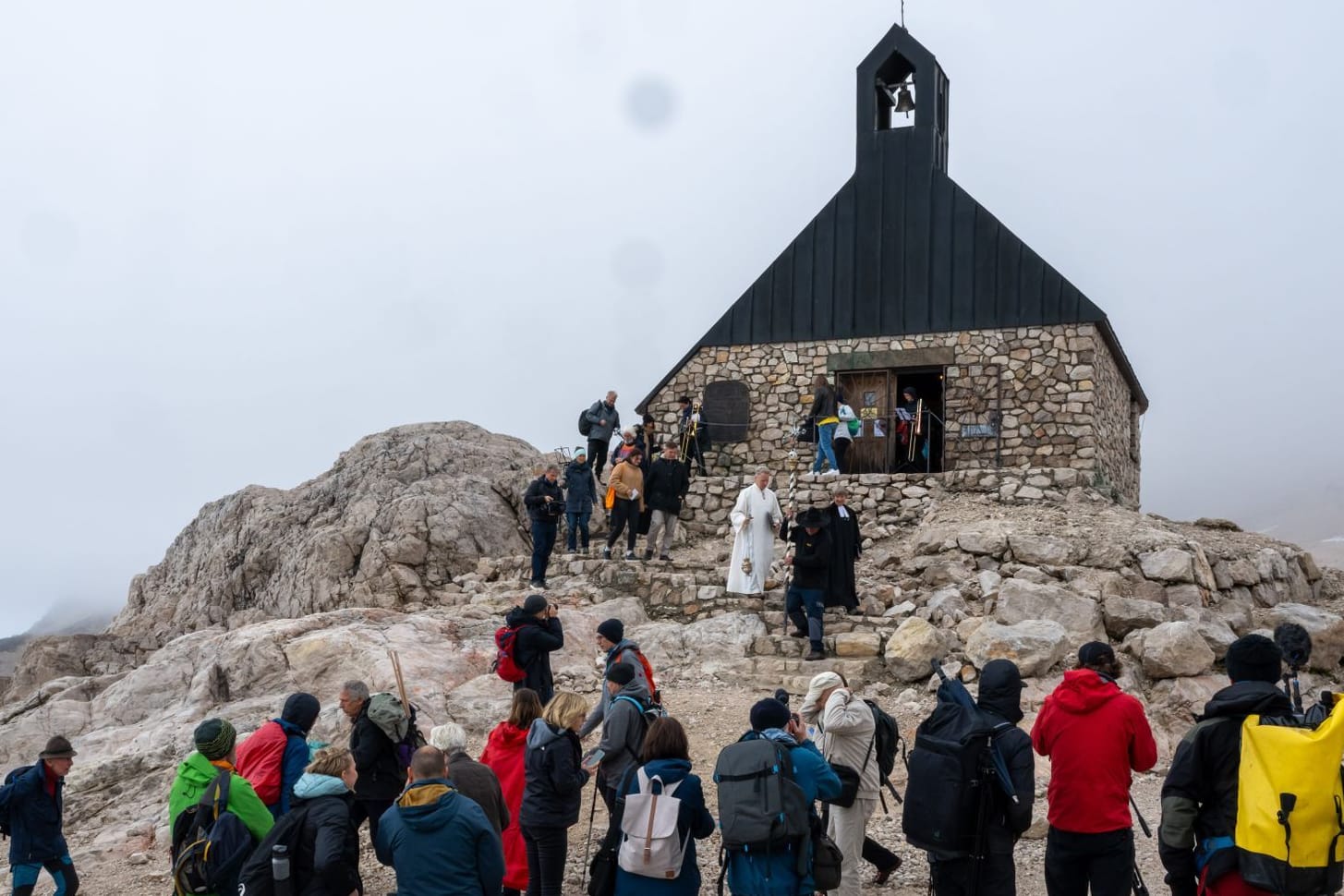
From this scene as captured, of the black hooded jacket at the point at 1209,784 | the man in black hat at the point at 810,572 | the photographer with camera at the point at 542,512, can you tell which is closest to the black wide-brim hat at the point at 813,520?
the man in black hat at the point at 810,572

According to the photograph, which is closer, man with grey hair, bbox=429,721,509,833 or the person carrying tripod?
the person carrying tripod

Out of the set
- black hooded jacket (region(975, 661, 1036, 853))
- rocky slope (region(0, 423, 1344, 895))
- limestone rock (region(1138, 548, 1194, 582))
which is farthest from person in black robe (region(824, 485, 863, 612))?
black hooded jacket (region(975, 661, 1036, 853))

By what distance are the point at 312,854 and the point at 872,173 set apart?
17596mm

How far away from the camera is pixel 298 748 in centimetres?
624

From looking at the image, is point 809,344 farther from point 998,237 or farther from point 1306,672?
point 1306,672

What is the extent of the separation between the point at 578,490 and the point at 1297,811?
41.0 feet

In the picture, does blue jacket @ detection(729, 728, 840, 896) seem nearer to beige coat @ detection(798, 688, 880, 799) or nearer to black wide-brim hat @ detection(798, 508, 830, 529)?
beige coat @ detection(798, 688, 880, 799)

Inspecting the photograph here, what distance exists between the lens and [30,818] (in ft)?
25.0

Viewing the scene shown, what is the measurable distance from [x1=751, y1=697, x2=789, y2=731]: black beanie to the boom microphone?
2.48 metres

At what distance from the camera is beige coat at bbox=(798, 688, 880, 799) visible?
252 inches

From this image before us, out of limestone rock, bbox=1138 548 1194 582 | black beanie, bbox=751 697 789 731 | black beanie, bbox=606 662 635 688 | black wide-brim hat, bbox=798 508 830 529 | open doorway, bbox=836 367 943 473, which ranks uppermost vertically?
open doorway, bbox=836 367 943 473

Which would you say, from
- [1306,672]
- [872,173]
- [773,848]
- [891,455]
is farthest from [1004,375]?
[773,848]

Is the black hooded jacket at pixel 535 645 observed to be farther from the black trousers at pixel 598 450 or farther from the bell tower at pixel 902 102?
the bell tower at pixel 902 102

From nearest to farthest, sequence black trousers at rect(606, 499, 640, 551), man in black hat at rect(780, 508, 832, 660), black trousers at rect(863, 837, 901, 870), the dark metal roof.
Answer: black trousers at rect(863, 837, 901, 870) < man in black hat at rect(780, 508, 832, 660) < black trousers at rect(606, 499, 640, 551) < the dark metal roof
